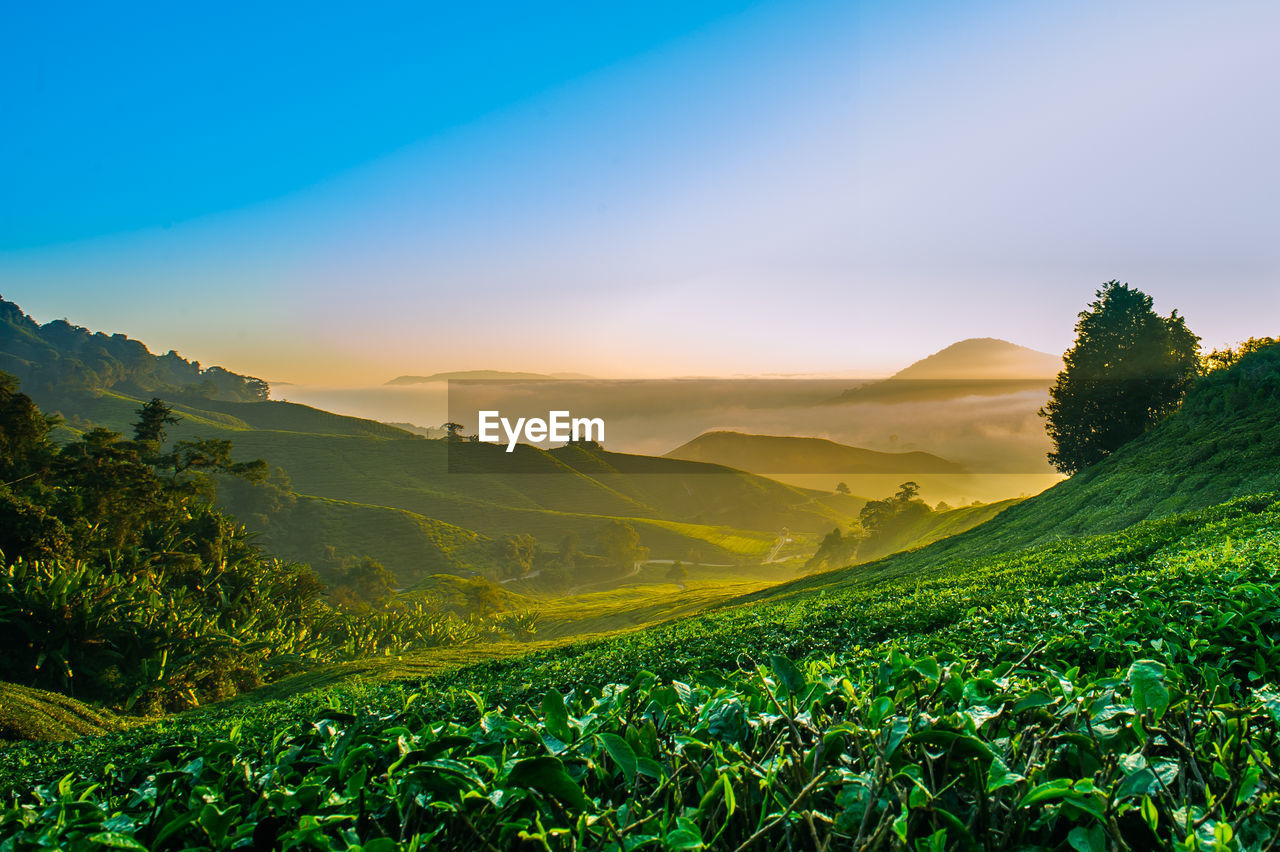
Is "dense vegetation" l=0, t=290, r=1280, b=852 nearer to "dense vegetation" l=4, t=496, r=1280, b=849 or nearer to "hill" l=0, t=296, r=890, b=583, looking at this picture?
"dense vegetation" l=4, t=496, r=1280, b=849

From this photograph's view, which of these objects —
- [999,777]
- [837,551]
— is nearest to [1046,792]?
[999,777]

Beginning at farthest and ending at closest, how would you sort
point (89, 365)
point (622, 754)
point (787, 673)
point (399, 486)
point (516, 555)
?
point (89, 365) < point (399, 486) < point (516, 555) < point (787, 673) < point (622, 754)

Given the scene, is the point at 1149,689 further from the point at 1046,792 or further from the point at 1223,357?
the point at 1223,357

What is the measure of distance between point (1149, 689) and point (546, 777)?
137 centimetres

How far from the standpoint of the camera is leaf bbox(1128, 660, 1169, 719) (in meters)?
1.43

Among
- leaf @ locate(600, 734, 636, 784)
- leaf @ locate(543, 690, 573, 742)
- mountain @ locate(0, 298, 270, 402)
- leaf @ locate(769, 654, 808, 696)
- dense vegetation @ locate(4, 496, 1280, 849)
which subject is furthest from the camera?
mountain @ locate(0, 298, 270, 402)

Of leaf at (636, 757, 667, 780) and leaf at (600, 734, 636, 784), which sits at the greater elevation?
leaf at (600, 734, 636, 784)

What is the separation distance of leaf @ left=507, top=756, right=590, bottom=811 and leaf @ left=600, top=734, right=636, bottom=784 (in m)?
0.12

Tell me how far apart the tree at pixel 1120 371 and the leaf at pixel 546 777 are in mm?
40945

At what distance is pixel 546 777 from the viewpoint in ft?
4.35

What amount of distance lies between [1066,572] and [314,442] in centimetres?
14539

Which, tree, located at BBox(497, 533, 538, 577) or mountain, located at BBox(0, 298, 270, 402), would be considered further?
mountain, located at BBox(0, 298, 270, 402)

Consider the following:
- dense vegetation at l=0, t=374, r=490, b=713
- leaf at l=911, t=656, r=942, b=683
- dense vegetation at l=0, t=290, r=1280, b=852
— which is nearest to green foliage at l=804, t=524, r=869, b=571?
dense vegetation at l=0, t=374, r=490, b=713

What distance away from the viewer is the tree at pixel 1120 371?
33250 millimetres
